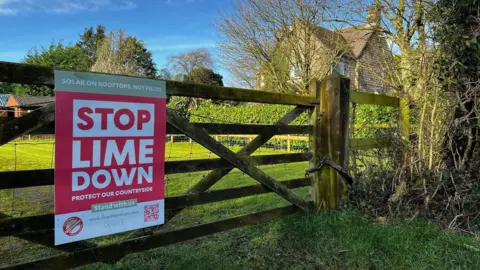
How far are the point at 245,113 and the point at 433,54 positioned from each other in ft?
50.3

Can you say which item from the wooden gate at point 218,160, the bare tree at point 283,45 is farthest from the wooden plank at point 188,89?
the bare tree at point 283,45

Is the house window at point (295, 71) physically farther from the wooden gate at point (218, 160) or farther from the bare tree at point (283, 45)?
the wooden gate at point (218, 160)

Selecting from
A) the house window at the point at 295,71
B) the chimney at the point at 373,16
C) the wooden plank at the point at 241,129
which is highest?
the house window at the point at 295,71

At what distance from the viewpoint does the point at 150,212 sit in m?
2.72

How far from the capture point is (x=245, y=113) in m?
19.4

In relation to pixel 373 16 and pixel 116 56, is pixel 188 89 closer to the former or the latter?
pixel 373 16

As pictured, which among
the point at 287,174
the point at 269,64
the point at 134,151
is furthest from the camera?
the point at 269,64

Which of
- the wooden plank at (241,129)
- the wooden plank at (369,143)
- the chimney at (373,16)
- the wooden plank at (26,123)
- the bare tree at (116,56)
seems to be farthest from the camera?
the bare tree at (116,56)

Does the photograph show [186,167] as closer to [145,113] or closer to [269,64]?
[145,113]

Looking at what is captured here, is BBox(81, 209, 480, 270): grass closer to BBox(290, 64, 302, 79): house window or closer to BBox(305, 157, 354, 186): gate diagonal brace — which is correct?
BBox(305, 157, 354, 186): gate diagonal brace

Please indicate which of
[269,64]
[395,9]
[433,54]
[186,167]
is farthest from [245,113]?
[186,167]

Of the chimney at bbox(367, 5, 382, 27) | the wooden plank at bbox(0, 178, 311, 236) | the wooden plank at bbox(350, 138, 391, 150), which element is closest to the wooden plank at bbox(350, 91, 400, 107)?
the wooden plank at bbox(350, 138, 391, 150)

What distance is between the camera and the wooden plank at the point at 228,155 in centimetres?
279

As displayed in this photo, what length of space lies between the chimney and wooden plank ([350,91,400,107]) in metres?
3.45
